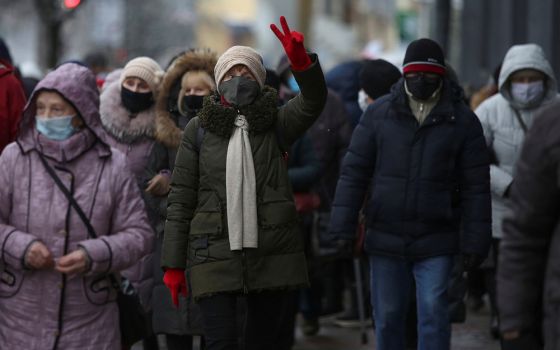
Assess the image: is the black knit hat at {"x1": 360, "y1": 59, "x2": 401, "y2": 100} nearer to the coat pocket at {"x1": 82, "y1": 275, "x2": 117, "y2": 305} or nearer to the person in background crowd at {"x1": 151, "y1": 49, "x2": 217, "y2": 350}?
the person in background crowd at {"x1": 151, "y1": 49, "x2": 217, "y2": 350}

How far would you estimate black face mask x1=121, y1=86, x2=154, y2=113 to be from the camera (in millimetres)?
9539

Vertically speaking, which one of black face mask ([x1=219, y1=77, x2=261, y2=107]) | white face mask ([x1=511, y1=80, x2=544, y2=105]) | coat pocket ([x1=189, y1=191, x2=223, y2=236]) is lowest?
coat pocket ([x1=189, y1=191, x2=223, y2=236])

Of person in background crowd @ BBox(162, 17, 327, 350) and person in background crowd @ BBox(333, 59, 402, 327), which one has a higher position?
person in background crowd @ BBox(333, 59, 402, 327)

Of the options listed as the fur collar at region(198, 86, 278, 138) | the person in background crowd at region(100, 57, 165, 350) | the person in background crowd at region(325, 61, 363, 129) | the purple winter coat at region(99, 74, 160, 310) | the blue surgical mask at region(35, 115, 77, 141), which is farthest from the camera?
the person in background crowd at region(325, 61, 363, 129)

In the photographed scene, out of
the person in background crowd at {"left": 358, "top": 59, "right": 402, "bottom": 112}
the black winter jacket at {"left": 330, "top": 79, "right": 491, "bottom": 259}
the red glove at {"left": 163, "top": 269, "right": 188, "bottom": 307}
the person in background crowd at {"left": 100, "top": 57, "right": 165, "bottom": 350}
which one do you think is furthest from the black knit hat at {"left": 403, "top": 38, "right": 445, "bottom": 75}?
the person in background crowd at {"left": 358, "top": 59, "right": 402, "bottom": 112}

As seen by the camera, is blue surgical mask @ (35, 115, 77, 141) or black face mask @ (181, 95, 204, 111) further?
black face mask @ (181, 95, 204, 111)

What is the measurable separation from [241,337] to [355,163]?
1.11 metres

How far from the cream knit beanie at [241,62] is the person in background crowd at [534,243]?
8.58ft

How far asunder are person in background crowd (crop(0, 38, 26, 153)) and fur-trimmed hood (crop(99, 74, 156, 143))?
1.85ft

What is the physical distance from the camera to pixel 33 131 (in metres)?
7.06

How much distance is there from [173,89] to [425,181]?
1683 mm

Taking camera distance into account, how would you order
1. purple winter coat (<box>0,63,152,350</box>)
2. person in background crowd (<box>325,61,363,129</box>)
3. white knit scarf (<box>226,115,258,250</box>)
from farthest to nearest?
person in background crowd (<box>325,61,363,129</box>) < white knit scarf (<box>226,115,258,250</box>) < purple winter coat (<box>0,63,152,350</box>)

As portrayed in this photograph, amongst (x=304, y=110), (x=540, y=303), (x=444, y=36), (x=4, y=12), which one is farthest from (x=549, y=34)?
(x=4, y=12)

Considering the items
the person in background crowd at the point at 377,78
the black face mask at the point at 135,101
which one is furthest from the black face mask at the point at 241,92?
the person in background crowd at the point at 377,78
